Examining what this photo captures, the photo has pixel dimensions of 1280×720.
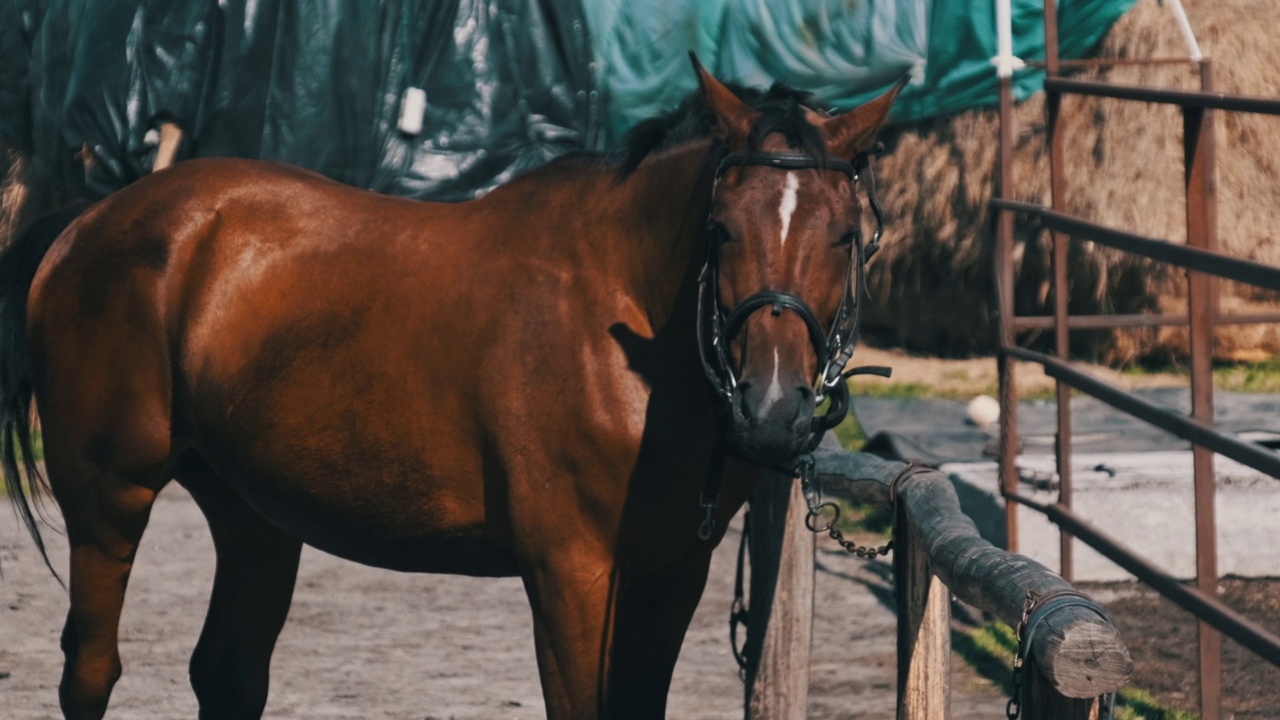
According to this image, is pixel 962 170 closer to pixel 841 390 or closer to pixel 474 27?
pixel 474 27

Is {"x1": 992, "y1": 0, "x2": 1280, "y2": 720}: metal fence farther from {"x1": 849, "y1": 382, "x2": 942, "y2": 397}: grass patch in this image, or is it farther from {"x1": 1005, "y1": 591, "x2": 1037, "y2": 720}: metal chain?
{"x1": 849, "y1": 382, "x2": 942, "y2": 397}: grass patch

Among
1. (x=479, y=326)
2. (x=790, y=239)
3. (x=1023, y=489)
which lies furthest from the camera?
(x=1023, y=489)

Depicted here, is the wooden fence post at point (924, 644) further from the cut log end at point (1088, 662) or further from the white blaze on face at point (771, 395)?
the cut log end at point (1088, 662)

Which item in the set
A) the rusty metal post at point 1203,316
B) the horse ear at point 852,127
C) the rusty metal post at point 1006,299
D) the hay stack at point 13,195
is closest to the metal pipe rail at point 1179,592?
the rusty metal post at point 1203,316

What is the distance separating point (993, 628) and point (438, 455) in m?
3.11

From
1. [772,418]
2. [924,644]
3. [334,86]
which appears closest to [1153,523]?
[924,644]

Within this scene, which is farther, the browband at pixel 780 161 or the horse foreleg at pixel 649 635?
the horse foreleg at pixel 649 635

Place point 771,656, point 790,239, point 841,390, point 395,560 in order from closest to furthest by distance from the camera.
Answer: point 790,239 < point 841,390 < point 395,560 < point 771,656

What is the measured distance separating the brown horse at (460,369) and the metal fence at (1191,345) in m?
1.23

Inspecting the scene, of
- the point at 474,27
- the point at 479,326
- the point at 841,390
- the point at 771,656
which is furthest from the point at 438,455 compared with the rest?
the point at 474,27

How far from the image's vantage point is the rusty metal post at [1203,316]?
430 centimetres

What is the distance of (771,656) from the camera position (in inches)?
163

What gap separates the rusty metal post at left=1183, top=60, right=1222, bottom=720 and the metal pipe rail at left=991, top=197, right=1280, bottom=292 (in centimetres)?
12

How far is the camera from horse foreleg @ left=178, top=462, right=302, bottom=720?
389 cm
